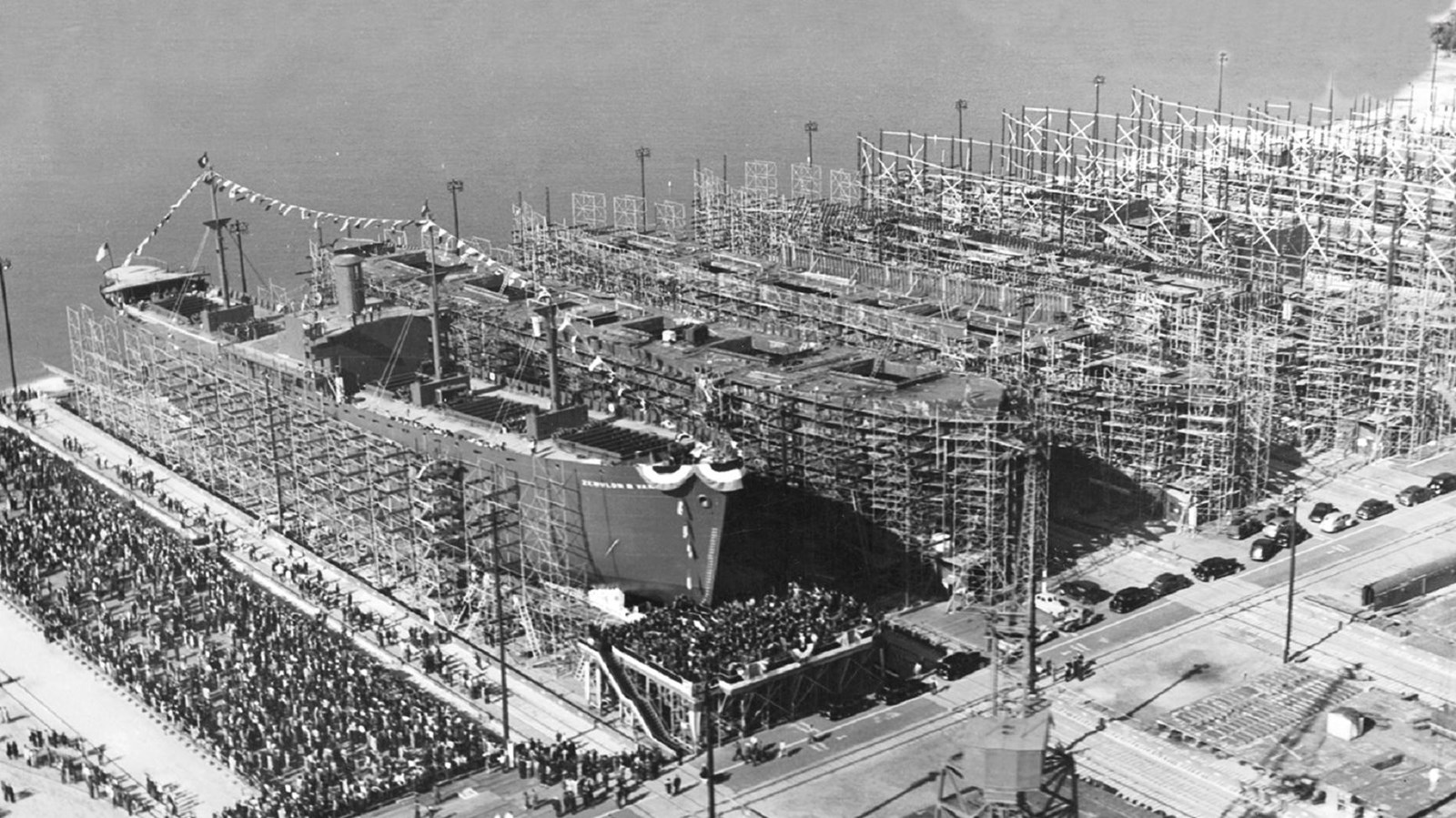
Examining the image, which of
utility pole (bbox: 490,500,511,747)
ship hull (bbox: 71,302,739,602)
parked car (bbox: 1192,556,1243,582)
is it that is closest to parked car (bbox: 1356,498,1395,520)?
parked car (bbox: 1192,556,1243,582)

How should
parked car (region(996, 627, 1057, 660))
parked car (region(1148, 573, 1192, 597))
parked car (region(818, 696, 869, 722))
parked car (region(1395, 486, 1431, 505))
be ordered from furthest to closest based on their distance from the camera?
parked car (region(1395, 486, 1431, 505)) < parked car (region(1148, 573, 1192, 597)) < parked car (region(996, 627, 1057, 660)) < parked car (region(818, 696, 869, 722))

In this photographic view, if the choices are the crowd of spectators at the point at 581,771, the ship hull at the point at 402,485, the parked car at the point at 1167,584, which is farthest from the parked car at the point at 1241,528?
the crowd of spectators at the point at 581,771

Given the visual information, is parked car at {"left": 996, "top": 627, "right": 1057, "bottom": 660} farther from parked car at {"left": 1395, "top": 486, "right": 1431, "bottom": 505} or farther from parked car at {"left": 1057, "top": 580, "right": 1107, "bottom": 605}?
parked car at {"left": 1395, "top": 486, "right": 1431, "bottom": 505}

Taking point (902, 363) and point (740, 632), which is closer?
point (740, 632)

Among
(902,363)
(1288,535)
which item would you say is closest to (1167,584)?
(1288,535)

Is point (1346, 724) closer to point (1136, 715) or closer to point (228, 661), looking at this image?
point (1136, 715)

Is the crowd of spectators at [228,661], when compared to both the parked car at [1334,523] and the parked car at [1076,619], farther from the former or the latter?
the parked car at [1334,523]
